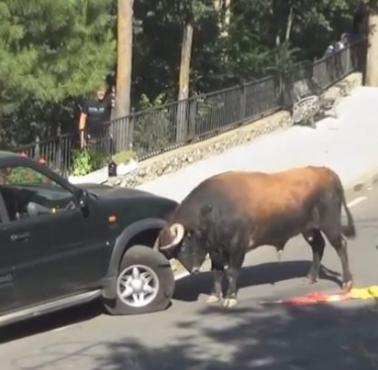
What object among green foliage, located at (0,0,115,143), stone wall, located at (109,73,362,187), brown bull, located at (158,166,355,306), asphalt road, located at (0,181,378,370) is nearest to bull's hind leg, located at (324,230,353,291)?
brown bull, located at (158,166,355,306)

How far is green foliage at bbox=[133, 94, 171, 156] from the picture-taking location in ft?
66.0

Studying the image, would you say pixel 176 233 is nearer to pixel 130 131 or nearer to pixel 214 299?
pixel 214 299

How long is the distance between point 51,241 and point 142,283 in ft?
3.93

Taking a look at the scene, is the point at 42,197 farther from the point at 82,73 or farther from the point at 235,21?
the point at 235,21

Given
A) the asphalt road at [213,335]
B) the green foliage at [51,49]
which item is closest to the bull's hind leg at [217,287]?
the asphalt road at [213,335]

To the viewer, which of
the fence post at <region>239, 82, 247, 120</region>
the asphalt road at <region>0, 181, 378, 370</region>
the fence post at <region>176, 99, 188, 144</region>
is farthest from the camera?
the fence post at <region>239, 82, 247, 120</region>

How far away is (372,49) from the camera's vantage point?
96.5 feet

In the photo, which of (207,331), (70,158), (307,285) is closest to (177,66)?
(70,158)

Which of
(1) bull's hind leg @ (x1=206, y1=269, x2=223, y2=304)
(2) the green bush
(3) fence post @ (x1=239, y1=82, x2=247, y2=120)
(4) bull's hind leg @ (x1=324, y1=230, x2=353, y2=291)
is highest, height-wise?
(3) fence post @ (x1=239, y1=82, x2=247, y2=120)

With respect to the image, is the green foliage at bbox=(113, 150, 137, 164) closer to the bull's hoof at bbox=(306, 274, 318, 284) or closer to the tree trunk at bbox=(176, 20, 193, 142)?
the tree trunk at bbox=(176, 20, 193, 142)

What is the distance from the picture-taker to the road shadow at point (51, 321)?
34.9 feet

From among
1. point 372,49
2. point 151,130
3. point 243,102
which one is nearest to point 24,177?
point 151,130

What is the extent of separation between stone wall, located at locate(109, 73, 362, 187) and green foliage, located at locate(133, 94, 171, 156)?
27 centimetres

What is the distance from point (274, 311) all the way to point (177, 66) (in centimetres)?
1495
